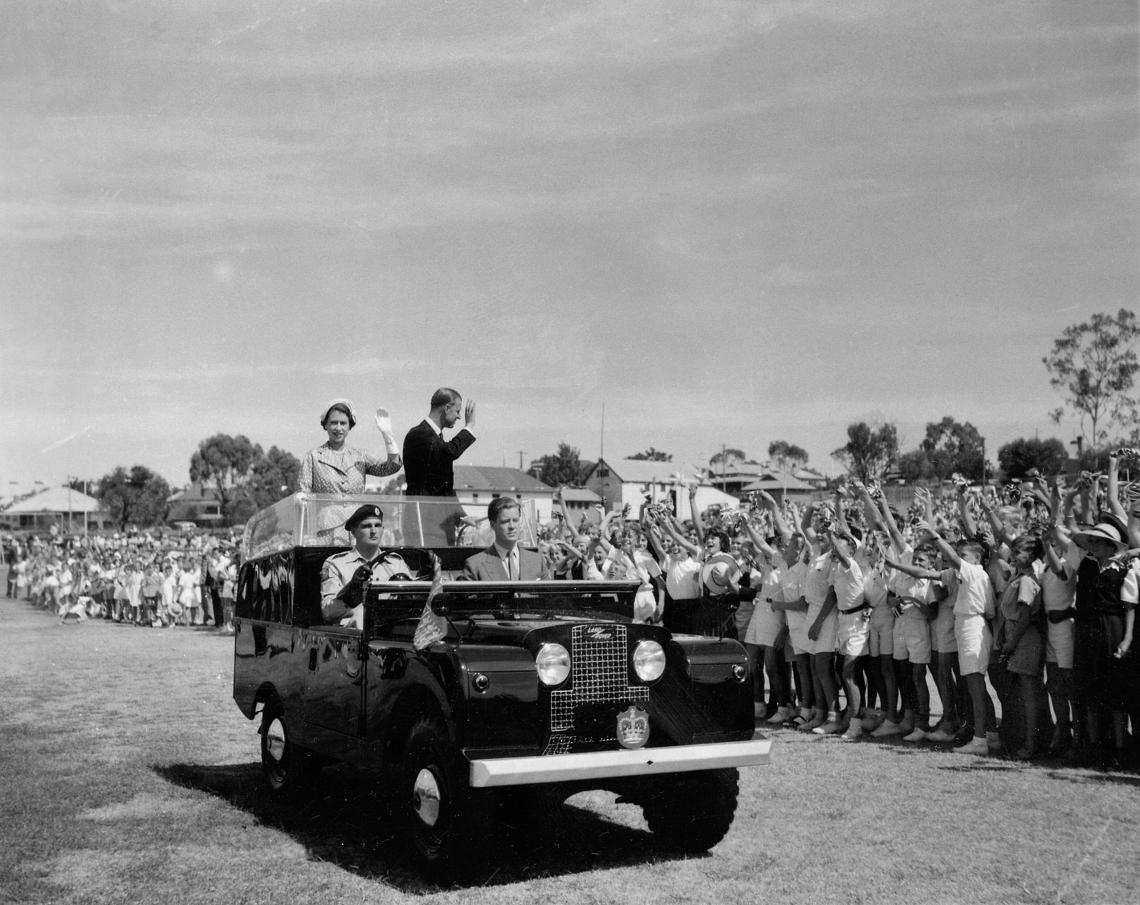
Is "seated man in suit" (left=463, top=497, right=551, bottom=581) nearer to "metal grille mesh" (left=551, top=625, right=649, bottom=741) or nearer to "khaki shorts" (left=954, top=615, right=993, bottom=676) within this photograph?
"metal grille mesh" (left=551, top=625, right=649, bottom=741)

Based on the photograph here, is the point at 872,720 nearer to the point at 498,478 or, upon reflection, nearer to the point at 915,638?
the point at 915,638

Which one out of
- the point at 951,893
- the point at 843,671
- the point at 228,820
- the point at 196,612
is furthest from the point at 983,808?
the point at 196,612

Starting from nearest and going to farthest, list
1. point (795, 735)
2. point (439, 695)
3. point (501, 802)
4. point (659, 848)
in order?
point (439, 695), point (501, 802), point (659, 848), point (795, 735)

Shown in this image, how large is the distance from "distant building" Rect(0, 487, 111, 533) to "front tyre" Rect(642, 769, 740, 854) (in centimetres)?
8881

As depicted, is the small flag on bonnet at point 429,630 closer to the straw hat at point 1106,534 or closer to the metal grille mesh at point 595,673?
the metal grille mesh at point 595,673

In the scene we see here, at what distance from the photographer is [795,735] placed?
10.5 m

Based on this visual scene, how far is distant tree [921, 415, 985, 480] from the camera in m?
85.2

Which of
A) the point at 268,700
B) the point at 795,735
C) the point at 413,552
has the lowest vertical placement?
the point at 795,735

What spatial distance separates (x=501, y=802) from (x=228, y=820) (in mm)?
2359

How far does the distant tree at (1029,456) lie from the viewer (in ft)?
237

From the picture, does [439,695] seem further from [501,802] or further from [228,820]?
[228,820]

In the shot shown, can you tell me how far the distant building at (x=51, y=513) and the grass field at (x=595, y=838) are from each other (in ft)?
282

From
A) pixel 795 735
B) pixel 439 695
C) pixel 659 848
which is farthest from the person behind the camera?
pixel 795 735

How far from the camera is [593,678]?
222 inches
